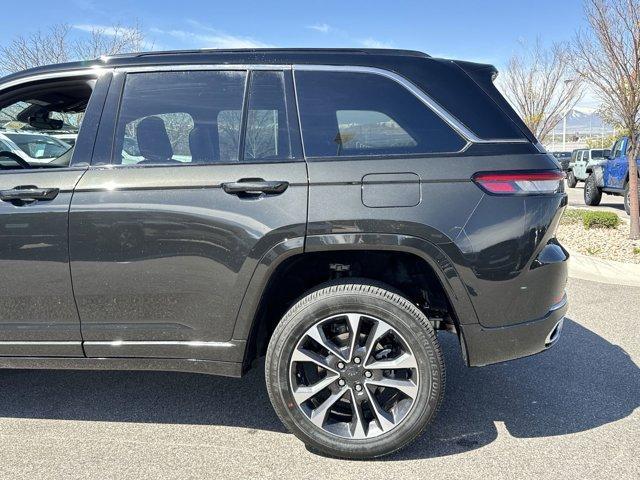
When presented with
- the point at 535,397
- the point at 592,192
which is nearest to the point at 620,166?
the point at 592,192

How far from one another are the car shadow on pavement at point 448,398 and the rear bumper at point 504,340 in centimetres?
53

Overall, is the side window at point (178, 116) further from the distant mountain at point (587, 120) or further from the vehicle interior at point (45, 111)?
the distant mountain at point (587, 120)

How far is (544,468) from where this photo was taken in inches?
95.1

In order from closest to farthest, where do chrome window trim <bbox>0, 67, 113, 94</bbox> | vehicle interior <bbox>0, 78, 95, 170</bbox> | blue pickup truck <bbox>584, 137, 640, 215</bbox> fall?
chrome window trim <bbox>0, 67, 113, 94</bbox> → vehicle interior <bbox>0, 78, 95, 170</bbox> → blue pickup truck <bbox>584, 137, 640, 215</bbox>

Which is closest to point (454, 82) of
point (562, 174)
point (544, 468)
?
point (562, 174)

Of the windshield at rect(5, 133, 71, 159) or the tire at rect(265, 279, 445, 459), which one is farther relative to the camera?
the windshield at rect(5, 133, 71, 159)

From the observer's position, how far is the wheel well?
2.59 meters

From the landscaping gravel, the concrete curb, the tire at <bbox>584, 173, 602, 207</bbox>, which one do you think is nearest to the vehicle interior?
the concrete curb

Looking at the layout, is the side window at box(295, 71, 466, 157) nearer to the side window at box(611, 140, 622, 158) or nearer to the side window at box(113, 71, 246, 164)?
the side window at box(113, 71, 246, 164)

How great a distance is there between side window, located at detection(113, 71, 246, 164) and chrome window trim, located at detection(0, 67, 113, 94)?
0.19 meters

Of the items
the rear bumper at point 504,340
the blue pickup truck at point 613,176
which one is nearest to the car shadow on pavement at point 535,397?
the rear bumper at point 504,340

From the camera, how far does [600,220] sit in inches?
332

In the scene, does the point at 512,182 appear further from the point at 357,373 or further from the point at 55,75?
the point at 55,75

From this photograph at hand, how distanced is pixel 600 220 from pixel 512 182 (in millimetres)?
7147
